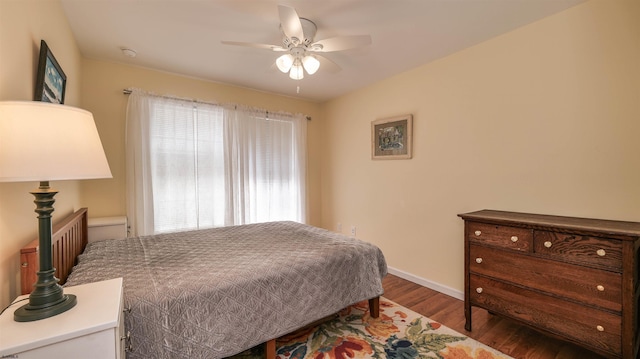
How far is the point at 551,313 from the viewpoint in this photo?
1.70 meters

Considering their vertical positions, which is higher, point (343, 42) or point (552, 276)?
point (343, 42)

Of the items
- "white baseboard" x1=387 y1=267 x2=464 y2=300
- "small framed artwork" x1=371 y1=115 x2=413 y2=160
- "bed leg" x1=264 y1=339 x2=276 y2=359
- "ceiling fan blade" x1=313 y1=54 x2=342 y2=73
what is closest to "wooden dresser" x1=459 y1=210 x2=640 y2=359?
"white baseboard" x1=387 y1=267 x2=464 y2=300

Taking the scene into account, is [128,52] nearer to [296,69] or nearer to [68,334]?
[296,69]

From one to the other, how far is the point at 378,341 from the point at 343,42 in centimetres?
221

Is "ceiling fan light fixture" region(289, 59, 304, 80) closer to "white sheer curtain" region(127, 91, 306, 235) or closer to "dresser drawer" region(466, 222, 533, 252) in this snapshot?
"white sheer curtain" region(127, 91, 306, 235)

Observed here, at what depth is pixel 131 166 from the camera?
286 cm

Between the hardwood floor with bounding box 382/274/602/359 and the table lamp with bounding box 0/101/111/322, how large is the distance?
250 centimetres

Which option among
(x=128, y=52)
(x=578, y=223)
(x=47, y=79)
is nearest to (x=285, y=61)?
(x=47, y=79)

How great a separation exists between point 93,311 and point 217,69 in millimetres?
2714

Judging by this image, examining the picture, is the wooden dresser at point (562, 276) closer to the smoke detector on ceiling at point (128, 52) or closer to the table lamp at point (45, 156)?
the table lamp at point (45, 156)

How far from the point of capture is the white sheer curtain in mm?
2916

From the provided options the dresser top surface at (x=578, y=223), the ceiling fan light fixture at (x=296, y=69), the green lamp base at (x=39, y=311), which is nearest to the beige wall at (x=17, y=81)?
the green lamp base at (x=39, y=311)

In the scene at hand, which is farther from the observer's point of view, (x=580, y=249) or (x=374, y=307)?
(x=374, y=307)

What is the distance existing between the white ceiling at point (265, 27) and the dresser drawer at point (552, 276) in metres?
1.80
